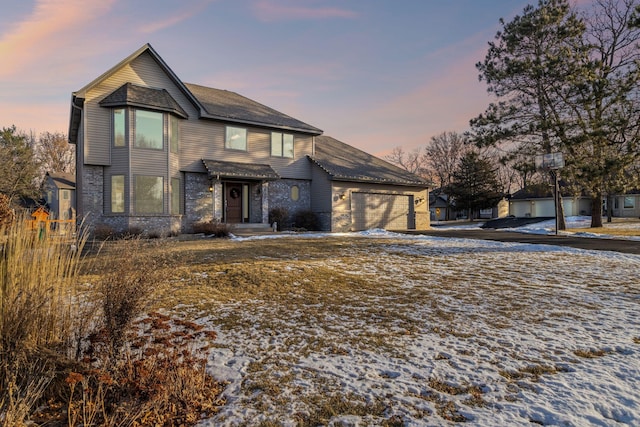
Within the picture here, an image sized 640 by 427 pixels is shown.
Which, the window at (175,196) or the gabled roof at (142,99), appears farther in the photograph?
the window at (175,196)

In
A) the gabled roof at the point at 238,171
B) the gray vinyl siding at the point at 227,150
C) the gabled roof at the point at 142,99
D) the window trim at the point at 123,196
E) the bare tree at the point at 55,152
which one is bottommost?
the window trim at the point at 123,196

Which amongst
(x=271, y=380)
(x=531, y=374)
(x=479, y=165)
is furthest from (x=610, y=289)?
(x=479, y=165)

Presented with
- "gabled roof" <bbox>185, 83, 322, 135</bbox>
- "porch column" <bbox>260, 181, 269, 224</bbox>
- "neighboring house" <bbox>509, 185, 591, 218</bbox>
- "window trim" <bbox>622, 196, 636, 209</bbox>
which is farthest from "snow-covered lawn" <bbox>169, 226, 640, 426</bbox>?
"window trim" <bbox>622, 196, 636, 209</bbox>

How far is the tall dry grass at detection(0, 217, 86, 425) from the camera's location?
97.2 inches

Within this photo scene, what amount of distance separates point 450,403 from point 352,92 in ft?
59.9

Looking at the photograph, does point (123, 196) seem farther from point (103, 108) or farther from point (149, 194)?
point (103, 108)

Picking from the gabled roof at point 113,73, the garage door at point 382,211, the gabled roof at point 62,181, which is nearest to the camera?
the gabled roof at point 113,73

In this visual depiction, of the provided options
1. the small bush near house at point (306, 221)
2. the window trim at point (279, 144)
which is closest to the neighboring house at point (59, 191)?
the window trim at point (279, 144)

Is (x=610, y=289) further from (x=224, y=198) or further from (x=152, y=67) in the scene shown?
(x=152, y=67)

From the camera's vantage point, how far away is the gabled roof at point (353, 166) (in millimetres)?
18547

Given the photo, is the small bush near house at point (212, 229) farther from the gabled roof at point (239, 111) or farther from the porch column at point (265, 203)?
the gabled roof at point (239, 111)

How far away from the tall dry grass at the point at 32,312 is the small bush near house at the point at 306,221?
1512cm

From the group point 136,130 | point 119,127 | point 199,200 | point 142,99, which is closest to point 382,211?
point 199,200

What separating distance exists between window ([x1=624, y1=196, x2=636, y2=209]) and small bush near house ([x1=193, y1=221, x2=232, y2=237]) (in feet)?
138
